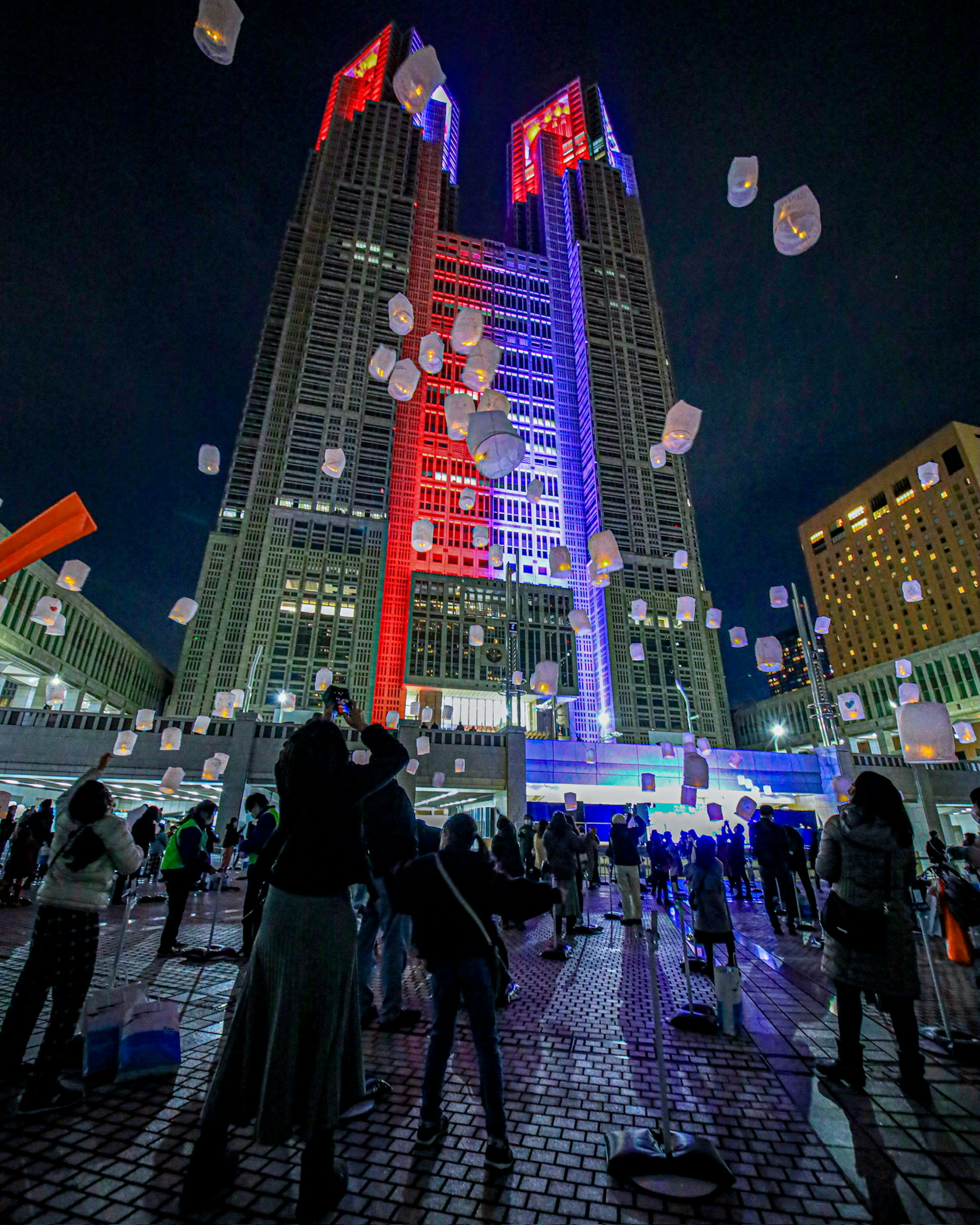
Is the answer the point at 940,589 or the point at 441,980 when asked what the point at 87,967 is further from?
the point at 940,589

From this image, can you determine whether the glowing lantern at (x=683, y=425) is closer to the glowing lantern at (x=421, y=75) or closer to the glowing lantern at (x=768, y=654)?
the glowing lantern at (x=421, y=75)

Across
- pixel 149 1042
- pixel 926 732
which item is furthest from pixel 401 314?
pixel 926 732

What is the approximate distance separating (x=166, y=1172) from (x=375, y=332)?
91.9 meters

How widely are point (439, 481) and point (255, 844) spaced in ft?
248

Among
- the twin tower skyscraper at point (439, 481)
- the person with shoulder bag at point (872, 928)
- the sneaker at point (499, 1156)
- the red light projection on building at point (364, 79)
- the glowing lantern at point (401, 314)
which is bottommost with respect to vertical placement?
the sneaker at point (499, 1156)

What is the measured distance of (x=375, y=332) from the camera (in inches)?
3216

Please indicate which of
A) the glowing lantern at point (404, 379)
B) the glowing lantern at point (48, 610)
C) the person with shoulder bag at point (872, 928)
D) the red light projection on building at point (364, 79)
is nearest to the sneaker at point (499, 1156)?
the person with shoulder bag at point (872, 928)

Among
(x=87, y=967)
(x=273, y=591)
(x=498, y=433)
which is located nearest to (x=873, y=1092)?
(x=87, y=967)

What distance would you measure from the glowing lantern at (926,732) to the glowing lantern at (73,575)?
1916 cm

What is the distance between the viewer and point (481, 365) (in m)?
10.5

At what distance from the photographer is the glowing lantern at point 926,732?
10398 millimetres

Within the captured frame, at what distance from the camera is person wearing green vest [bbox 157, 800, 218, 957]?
6918 millimetres

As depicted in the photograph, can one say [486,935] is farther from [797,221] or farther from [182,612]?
[182,612]

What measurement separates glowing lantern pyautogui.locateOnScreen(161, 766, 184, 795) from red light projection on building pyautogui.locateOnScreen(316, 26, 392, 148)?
118m
